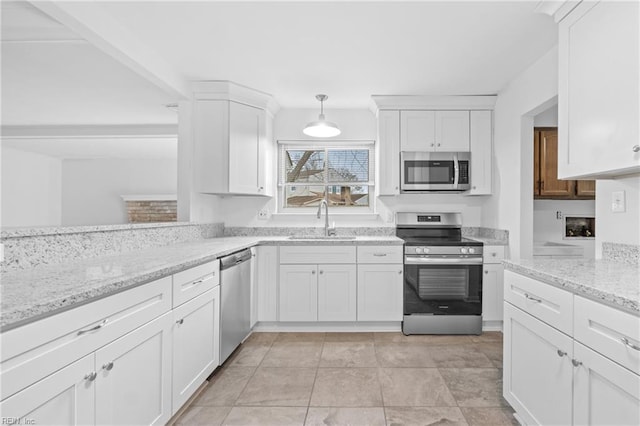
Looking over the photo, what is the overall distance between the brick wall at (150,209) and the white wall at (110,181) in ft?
0.62

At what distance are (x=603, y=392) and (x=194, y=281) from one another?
1880 mm

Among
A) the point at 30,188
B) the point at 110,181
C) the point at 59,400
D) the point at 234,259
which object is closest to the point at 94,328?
the point at 59,400

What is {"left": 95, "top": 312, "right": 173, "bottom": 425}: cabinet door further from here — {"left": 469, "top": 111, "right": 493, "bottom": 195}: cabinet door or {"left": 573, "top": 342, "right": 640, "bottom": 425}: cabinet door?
{"left": 469, "top": 111, "right": 493, "bottom": 195}: cabinet door

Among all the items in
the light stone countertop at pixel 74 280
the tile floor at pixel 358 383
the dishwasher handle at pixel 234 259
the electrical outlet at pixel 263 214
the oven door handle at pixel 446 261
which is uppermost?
the electrical outlet at pixel 263 214

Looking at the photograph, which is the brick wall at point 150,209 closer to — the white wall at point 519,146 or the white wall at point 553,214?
the white wall at point 519,146

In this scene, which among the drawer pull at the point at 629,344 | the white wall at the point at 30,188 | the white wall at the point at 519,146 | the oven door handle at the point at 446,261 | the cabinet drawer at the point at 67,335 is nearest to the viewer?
the cabinet drawer at the point at 67,335

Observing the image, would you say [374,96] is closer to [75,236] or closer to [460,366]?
[460,366]

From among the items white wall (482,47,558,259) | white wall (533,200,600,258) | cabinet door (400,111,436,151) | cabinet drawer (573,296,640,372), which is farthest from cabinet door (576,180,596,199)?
cabinet drawer (573,296,640,372)

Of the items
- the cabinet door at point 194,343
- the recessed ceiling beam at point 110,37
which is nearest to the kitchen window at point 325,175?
the recessed ceiling beam at point 110,37

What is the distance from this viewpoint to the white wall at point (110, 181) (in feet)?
21.7

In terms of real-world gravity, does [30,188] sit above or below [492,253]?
above

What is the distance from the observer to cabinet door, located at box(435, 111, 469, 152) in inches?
133

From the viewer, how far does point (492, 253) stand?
10.0 feet

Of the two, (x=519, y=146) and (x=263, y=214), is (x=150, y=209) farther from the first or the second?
(x=519, y=146)
